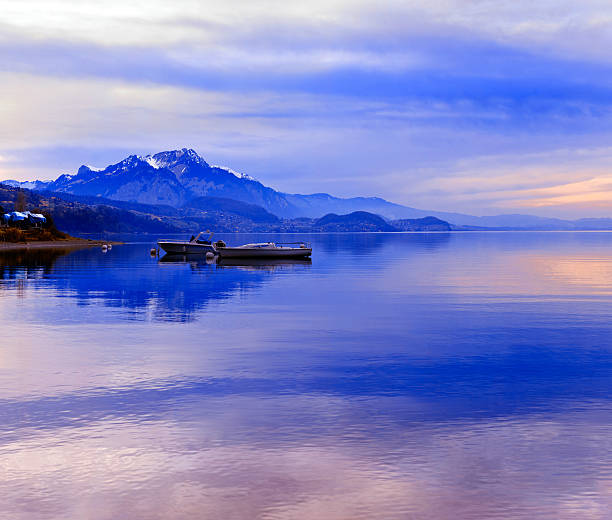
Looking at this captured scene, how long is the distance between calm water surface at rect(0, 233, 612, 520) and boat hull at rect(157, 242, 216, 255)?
337 feet

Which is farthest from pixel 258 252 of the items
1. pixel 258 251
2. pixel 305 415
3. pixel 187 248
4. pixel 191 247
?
pixel 305 415

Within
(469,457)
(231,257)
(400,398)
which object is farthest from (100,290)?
(231,257)

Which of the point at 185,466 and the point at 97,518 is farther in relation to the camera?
the point at 185,466

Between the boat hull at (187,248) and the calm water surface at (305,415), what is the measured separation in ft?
337

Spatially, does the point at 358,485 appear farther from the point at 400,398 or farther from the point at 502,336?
the point at 502,336

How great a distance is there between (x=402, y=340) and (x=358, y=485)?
2128 cm

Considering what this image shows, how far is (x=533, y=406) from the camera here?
21109mm

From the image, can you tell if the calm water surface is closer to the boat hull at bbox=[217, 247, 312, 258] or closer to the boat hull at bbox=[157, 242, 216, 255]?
the boat hull at bbox=[217, 247, 312, 258]

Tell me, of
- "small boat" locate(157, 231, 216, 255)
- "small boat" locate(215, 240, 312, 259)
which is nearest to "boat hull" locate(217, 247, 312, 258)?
"small boat" locate(215, 240, 312, 259)

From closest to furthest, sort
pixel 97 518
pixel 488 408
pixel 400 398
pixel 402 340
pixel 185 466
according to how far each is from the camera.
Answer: pixel 97 518, pixel 185 466, pixel 488 408, pixel 400 398, pixel 402 340

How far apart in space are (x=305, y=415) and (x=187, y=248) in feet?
446

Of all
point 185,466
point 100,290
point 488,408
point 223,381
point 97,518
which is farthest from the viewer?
point 100,290

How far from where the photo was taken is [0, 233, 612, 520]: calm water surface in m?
13.6

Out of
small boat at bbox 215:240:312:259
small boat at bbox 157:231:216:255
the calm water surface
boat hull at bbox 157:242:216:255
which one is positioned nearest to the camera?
the calm water surface
